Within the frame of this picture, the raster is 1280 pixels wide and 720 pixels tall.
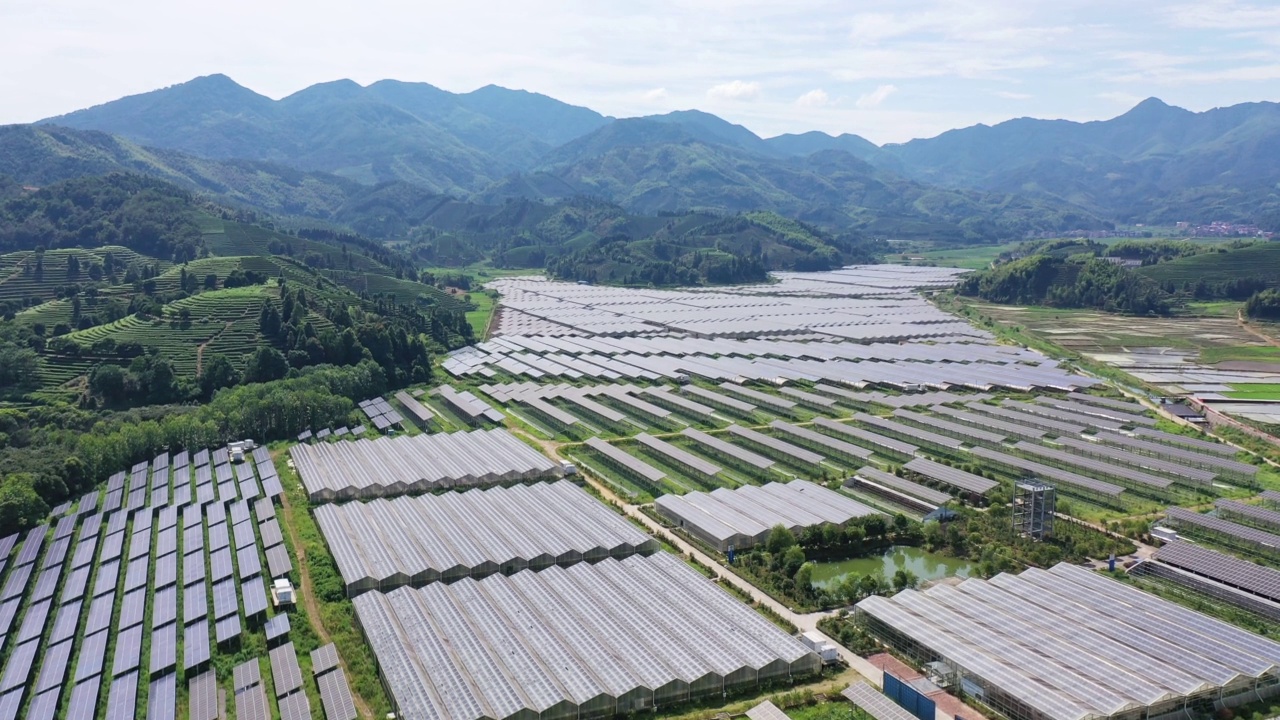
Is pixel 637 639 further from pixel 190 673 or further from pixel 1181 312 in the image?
pixel 1181 312

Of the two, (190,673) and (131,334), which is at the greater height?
(131,334)

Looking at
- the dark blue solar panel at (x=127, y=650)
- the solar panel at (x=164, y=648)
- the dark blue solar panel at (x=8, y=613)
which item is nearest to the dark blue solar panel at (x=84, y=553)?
the dark blue solar panel at (x=8, y=613)

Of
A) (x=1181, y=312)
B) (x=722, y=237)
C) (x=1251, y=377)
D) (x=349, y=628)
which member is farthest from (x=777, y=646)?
(x=722, y=237)

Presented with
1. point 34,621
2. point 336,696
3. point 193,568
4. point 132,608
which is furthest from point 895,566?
point 34,621

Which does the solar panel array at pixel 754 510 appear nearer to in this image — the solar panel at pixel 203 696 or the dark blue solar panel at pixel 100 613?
the solar panel at pixel 203 696

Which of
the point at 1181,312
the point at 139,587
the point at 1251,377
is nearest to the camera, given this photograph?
the point at 139,587

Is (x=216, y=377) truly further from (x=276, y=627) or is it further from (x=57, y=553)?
(x=276, y=627)
